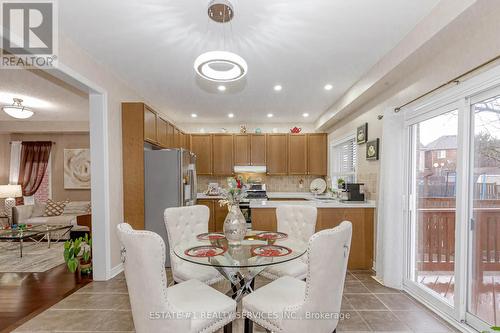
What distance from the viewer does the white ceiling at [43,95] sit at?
10.8 ft

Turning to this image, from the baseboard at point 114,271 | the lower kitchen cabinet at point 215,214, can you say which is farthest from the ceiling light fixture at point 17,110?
the lower kitchen cabinet at point 215,214

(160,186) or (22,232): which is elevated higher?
(160,186)

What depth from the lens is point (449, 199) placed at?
7.74 ft

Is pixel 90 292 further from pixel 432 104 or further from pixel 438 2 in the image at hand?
pixel 438 2

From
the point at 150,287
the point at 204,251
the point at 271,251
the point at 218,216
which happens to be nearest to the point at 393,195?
the point at 271,251

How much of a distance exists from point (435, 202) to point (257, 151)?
151 inches

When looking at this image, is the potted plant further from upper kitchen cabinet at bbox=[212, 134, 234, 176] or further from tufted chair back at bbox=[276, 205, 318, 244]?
upper kitchen cabinet at bbox=[212, 134, 234, 176]

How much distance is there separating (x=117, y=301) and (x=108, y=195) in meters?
1.26

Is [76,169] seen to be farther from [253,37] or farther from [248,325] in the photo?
[248,325]

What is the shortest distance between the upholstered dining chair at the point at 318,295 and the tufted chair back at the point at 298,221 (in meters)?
1.04

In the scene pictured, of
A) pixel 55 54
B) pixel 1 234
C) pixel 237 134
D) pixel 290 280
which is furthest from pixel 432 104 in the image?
pixel 1 234

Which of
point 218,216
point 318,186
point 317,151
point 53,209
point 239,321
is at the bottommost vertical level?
point 239,321

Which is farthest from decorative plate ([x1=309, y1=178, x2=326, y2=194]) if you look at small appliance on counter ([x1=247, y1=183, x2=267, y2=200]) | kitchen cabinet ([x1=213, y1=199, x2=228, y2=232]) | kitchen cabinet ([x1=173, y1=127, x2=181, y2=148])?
kitchen cabinet ([x1=173, y1=127, x2=181, y2=148])

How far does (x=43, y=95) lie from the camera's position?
4.07 meters
